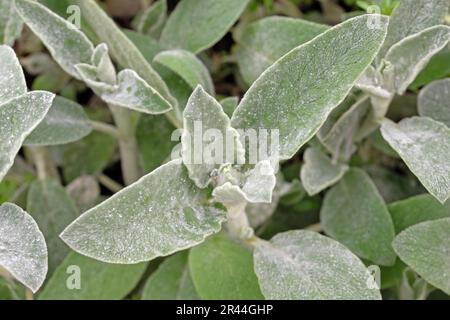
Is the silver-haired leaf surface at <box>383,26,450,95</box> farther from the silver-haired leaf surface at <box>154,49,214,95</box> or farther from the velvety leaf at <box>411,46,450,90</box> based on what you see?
the silver-haired leaf surface at <box>154,49,214,95</box>

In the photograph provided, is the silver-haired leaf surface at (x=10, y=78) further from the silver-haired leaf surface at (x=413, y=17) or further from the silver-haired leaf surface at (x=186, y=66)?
the silver-haired leaf surface at (x=413, y=17)

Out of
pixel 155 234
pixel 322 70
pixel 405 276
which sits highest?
pixel 322 70

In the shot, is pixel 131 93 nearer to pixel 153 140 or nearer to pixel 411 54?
pixel 153 140

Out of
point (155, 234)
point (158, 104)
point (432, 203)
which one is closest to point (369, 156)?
point (432, 203)

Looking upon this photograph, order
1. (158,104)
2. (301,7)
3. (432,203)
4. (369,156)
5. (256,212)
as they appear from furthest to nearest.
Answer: (301,7) → (369,156) → (256,212) → (432,203) → (158,104)

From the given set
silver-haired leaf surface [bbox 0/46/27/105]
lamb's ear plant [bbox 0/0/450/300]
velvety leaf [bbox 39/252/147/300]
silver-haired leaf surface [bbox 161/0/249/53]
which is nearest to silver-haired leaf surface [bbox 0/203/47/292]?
lamb's ear plant [bbox 0/0/450/300]
